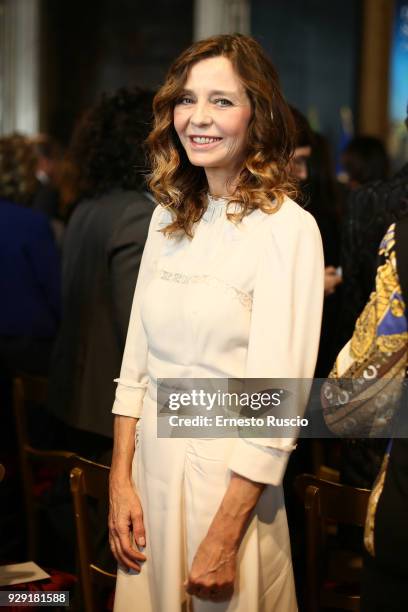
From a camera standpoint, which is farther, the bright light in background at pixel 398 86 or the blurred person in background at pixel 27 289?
the bright light in background at pixel 398 86

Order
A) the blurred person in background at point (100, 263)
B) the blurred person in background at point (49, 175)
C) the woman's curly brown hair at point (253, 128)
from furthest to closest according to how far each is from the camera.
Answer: the blurred person in background at point (49, 175), the blurred person in background at point (100, 263), the woman's curly brown hair at point (253, 128)

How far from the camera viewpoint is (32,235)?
407 cm

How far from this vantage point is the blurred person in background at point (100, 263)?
3029 mm

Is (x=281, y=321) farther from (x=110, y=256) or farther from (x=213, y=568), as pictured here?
(x=110, y=256)

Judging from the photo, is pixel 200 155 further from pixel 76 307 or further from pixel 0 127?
pixel 0 127

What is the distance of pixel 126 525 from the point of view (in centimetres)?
212

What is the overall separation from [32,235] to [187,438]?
7.34ft

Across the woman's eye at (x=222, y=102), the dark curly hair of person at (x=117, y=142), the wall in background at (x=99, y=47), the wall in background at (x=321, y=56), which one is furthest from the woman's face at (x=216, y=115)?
the wall in background at (x=99, y=47)

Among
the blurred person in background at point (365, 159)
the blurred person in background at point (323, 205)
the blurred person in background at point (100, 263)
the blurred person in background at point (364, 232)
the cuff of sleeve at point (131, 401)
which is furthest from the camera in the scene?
the blurred person in background at point (365, 159)

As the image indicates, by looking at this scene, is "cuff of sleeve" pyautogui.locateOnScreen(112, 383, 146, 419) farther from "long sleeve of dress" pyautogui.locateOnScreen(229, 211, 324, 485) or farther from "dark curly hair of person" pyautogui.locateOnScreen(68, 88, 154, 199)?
"dark curly hair of person" pyautogui.locateOnScreen(68, 88, 154, 199)

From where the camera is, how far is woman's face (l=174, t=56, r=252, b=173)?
2.05 m

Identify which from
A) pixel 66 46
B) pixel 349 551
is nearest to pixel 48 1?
pixel 66 46

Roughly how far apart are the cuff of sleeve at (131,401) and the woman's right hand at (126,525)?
165 millimetres

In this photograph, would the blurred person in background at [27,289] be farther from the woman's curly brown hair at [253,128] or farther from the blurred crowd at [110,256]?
the woman's curly brown hair at [253,128]
